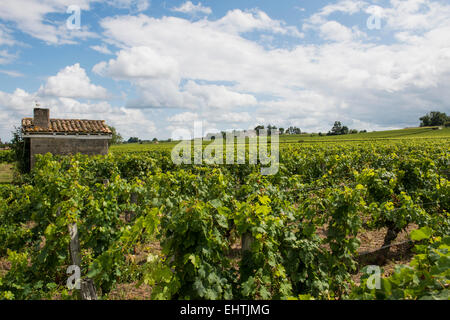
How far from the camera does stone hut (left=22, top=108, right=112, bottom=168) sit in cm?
1522

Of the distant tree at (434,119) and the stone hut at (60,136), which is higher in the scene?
the distant tree at (434,119)

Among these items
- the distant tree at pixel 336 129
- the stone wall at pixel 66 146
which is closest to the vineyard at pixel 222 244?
the stone wall at pixel 66 146

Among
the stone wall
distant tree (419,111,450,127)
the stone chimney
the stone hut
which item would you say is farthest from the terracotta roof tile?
distant tree (419,111,450,127)

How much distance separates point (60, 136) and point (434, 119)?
11450 centimetres

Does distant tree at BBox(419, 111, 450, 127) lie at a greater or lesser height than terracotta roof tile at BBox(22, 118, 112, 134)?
greater

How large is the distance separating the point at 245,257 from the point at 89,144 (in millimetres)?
15618

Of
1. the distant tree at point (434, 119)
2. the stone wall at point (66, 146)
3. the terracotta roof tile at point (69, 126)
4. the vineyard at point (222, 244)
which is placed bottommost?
the vineyard at point (222, 244)

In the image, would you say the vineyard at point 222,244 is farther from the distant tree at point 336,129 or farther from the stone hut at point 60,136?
the distant tree at point 336,129

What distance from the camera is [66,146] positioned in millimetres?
15930

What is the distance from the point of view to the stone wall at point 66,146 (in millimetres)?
15219

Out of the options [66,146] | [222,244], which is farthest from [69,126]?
[222,244]

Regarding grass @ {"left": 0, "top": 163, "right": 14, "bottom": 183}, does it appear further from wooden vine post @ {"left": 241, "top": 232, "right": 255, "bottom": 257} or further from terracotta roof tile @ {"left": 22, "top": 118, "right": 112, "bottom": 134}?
wooden vine post @ {"left": 241, "top": 232, "right": 255, "bottom": 257}

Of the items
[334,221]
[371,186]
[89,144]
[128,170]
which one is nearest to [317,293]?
[334,221]
